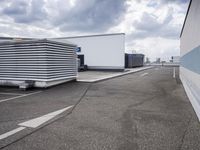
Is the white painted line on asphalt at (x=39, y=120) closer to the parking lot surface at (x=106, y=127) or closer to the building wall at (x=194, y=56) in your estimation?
the parking lot surface at (x=106, y=127)

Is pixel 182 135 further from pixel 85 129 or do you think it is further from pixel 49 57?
pixel 49 57

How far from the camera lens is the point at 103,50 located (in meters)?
21.0

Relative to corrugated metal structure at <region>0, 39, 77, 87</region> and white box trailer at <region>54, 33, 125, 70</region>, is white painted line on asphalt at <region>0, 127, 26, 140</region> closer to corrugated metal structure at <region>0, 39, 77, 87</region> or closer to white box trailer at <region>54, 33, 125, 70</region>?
corrugated metal structure at <region>0, 39, 77, 87</region>

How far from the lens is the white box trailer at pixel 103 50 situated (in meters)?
20.2

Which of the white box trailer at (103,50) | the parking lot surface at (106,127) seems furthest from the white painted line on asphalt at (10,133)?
the white box trailer at (103,50)

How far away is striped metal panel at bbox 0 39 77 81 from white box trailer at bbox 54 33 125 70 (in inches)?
434

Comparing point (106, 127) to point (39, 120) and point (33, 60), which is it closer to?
point (39, 120)

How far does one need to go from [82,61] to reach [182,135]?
19676mm

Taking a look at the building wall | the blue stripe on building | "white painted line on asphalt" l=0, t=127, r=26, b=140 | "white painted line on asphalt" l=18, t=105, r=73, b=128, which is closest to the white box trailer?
the building wall

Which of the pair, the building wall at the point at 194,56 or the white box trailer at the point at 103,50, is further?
the white box trailer at the point at 103,50

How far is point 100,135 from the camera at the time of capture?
129 inches

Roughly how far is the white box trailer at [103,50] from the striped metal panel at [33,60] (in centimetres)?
1102

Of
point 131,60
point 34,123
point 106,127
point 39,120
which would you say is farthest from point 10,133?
point 131,60

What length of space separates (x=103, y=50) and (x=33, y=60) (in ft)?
42.8
